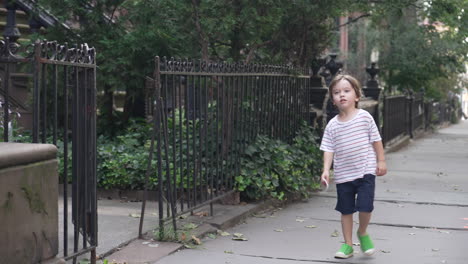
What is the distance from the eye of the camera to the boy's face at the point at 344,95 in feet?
20.0

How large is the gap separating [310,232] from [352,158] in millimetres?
1321

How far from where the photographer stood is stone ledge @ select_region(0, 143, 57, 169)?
4.03 meters

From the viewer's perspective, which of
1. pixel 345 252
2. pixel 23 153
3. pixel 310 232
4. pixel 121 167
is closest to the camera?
pixel 23 153

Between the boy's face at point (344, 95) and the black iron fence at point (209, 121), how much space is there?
1.25 metres

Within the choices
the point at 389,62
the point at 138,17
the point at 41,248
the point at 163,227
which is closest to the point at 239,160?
the point at 163,227

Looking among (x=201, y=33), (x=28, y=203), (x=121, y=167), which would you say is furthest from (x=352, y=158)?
(x=201, y=33)

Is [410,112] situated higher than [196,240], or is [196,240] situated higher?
[410,112]

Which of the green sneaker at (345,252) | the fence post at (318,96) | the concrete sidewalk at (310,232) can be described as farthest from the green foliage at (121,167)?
the fence post at (318,96)

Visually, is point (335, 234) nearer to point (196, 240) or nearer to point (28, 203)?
point (196, 240)

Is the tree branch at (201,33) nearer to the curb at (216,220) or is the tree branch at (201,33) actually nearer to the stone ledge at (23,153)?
the curb at (216,220)

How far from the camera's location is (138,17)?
33.3 feet

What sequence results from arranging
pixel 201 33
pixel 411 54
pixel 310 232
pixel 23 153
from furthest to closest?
pixel 411 54
pixel 201 33
pixel 310 232
pixel 23 153

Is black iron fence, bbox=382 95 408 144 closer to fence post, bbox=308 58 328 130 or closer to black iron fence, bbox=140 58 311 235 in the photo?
fence post, bbox=308 58 328 130

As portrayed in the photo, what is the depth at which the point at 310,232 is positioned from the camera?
284 inches
